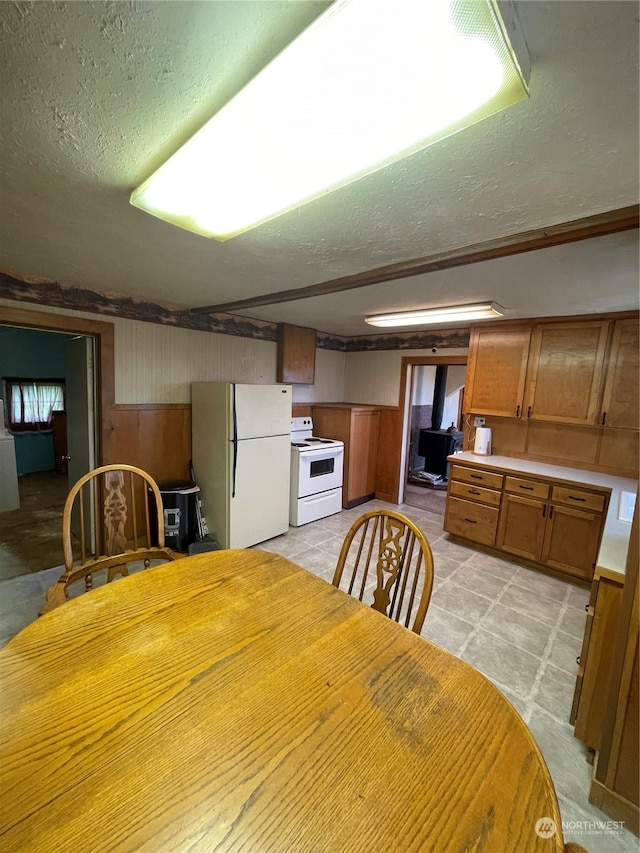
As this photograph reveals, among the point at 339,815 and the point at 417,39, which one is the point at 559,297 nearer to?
the point at 417,39

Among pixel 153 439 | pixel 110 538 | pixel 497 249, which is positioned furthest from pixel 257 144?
pixel 153 439

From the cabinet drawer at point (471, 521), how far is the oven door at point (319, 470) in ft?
4.48

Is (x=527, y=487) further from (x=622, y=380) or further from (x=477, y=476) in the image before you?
(x=622, y=380)

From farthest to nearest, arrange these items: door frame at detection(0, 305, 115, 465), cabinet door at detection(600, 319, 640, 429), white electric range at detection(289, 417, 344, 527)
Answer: white electric range at detection(289, 417, 344, 527) < cabinet door at detection(600, 319, 640, 429) < door frame at detection(0, 305, 115, 465)

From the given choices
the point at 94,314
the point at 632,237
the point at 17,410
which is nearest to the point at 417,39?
the point at 632,237

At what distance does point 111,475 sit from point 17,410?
5.48 meters

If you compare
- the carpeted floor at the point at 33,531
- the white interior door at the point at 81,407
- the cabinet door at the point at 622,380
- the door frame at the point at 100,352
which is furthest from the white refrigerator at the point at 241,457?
the cabinet door at the point at 622,380

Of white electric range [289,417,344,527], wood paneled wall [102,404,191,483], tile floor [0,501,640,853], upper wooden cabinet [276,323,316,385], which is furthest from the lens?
upper wooden cabinet [276,323,316,385]

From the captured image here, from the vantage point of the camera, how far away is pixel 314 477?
13.2ft

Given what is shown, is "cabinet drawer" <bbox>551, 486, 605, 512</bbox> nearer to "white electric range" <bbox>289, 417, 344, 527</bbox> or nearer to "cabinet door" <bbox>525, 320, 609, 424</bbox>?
"cabinet door" <bbox>525, 320, 609, 424</bbox>

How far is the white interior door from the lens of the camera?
9.76 feet

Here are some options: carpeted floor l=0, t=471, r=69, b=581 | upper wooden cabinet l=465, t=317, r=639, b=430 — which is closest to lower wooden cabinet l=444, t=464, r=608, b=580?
upper wooden cabinet l=465, t=317, r=639, b=430

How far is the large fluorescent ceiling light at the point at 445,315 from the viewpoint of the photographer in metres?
2.80

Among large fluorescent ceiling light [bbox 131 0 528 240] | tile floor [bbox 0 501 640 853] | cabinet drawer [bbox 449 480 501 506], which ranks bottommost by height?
tile floor [bbox 0 501 640 853]
